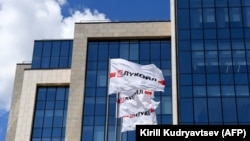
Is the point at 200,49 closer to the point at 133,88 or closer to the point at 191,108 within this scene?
the point at 191,108

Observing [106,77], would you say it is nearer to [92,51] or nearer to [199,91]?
[92,51]

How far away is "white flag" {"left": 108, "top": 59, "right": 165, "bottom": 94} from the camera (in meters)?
25.9

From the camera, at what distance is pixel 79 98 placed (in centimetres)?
4756

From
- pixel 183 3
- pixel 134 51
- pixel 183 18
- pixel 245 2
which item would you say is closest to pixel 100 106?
pixel 134 51

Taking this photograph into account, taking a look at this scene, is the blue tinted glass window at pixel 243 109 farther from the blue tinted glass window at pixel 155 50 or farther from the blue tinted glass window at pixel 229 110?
the blue tinted glass window at pixel 155 50

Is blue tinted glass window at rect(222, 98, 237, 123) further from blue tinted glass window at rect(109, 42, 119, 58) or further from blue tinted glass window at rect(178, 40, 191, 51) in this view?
blue tinted glass window at rect(109, 42, 119, 58)

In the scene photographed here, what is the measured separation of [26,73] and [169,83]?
17511 millimetres

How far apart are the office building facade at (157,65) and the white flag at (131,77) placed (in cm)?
1432

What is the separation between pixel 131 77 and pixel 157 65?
22653 mm

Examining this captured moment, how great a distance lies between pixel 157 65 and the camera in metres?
48.7

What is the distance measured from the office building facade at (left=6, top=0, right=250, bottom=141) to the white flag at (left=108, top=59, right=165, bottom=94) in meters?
14.3

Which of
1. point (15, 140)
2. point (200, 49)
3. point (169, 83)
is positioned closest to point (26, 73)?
point (15, 140)

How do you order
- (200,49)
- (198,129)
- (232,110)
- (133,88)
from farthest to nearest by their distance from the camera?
(200,49) < (232,110) < (133,88) < (198,129)

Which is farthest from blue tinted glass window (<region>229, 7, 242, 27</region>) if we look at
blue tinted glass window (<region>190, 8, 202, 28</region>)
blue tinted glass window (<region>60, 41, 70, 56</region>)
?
blue tinted glass window (<region>60, 41, 70, 56</region>)
